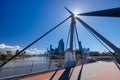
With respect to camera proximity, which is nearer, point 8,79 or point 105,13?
point 105,13

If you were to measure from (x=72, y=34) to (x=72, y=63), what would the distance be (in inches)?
128

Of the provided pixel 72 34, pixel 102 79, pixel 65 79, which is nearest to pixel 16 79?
pixel 65 79

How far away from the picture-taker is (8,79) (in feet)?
26.5

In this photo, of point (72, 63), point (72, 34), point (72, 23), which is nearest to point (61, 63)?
point (72, 63)

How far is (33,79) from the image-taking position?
27.4 feet

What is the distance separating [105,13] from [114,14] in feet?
1.41

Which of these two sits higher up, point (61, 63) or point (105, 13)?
point (105, 13)

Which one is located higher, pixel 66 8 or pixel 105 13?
pixel 66 8

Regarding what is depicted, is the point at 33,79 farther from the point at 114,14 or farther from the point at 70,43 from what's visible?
the point at 70,43

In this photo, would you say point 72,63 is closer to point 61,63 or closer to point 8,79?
point 61,63

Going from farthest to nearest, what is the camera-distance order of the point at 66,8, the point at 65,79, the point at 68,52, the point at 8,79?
the point at 66,8, the point at 68,52, the point at 65,79, the point at 8,79

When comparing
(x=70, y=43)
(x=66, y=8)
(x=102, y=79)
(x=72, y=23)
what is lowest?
(x=102, y=79)

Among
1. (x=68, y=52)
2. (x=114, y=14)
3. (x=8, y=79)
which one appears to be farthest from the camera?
(x=68, y=52)

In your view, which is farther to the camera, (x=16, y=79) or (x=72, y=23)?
(x=72, y=23)
